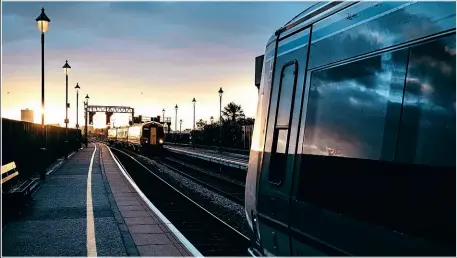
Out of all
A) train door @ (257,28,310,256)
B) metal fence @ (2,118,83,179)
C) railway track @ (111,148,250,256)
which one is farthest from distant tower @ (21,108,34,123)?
train door @ (257,28,310,256)

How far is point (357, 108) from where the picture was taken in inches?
142

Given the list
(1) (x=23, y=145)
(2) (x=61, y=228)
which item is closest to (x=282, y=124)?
(2) (x=61, y=228)

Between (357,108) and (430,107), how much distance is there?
0.74 metres

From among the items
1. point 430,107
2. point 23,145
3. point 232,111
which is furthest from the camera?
point 232,111

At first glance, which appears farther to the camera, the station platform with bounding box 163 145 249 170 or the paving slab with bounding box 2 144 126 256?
the station platform with bounding box 163 145 249 170

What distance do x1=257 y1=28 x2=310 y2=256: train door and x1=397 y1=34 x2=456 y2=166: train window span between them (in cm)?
148

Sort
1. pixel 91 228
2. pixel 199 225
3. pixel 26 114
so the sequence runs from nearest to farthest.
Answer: pixel 91 228 < pixel 199 225 < pixel 26 114

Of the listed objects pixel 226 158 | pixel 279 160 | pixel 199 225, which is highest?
pixel 279 160

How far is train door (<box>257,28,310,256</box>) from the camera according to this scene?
4.53 m

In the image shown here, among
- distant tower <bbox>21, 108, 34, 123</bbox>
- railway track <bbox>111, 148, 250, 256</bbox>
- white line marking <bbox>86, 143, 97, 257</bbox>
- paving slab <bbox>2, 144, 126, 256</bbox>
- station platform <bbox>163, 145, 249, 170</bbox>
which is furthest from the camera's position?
distant tower <bbox>21, 108, 34, 123</bbox>

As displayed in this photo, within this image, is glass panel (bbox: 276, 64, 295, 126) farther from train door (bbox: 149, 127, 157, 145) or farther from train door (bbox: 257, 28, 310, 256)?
train door (bbox: 149, 127, 157, 145)

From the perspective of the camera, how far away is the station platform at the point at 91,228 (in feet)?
26.5

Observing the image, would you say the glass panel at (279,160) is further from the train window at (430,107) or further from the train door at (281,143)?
the train window at (430,107)

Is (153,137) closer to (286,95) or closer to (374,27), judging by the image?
(286,95)
